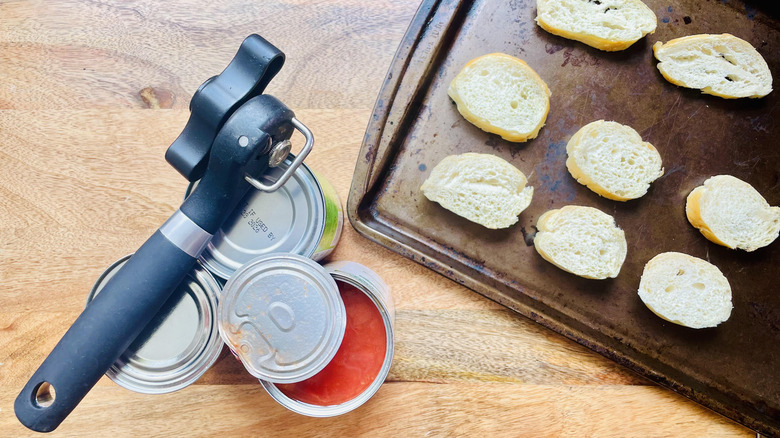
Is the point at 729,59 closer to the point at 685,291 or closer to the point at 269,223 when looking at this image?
the point at 685,291

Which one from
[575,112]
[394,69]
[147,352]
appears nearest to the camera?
[147,352]

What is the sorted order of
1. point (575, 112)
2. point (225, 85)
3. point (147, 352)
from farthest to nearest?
point (575, 112) → point (147, 352) → point (225, 85)

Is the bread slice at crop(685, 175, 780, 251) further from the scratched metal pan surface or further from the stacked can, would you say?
the stacked can

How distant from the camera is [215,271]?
1.43m

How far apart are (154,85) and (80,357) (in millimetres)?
Result: 932

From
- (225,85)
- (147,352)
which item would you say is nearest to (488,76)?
(225,85)

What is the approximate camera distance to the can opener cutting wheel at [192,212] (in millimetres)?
1271

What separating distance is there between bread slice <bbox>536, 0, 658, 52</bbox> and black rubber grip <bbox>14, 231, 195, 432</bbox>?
4.50 feet

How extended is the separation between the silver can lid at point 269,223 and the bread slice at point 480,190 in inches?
15.6

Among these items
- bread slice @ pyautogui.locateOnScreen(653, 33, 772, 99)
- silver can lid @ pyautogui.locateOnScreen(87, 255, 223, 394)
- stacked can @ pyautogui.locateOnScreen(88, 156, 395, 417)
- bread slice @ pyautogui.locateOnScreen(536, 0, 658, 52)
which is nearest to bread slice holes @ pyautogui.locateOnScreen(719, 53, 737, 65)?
bread slice @ pyautogui.locateOnScreen(653, 33, 772, 99)

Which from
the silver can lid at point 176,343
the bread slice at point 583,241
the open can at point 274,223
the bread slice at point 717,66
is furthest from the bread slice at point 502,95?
the silver can lid at point 176,343

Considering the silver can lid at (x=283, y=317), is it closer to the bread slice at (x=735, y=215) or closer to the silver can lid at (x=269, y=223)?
the silver can lid at (x=269, y=223)

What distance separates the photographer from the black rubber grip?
130 centimetres

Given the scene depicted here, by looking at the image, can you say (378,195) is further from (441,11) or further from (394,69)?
(441,11)
